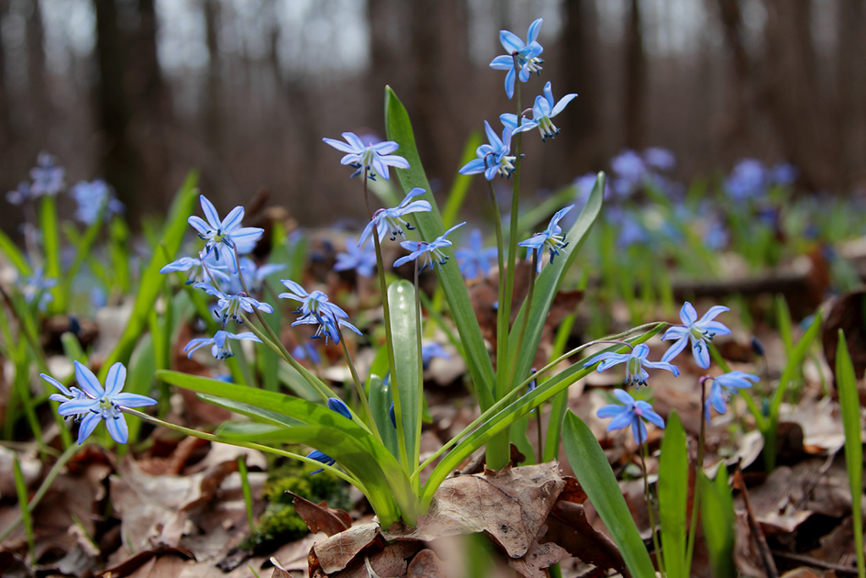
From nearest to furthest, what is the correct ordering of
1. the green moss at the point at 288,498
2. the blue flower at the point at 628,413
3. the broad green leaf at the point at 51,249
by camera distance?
the blue flower at the point at 628,413
the green moss at the point at 288,498
the broad green leaf at the point at 51,249

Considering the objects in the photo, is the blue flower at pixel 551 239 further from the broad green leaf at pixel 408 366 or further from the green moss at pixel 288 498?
the green moss at pixel 288 498

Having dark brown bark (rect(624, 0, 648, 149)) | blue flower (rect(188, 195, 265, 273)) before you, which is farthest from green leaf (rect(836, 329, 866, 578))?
dark brown bark (rect(624, 0, 648, 149))

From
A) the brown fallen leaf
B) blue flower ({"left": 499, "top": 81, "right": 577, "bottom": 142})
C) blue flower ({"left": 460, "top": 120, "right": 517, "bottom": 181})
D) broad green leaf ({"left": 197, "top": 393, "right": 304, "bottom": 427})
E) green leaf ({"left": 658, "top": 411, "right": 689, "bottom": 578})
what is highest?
blue flower ({"left": 499, "top": 81, "right": 577, "bottom": 142})

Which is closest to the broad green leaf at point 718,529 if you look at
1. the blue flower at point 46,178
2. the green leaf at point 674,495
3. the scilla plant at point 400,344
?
the green leaf at point 674,495

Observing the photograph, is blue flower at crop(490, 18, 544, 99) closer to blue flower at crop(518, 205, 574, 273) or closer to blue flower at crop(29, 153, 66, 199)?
blue flower at crop(518, 205, 574, 273)

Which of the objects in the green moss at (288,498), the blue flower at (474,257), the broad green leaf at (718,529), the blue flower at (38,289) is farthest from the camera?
the blue flower at (38,289)

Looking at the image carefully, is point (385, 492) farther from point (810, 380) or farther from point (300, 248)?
point (810, 380)

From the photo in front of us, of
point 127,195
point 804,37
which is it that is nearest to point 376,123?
point 127,195
